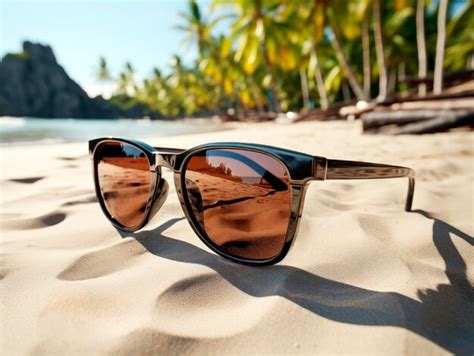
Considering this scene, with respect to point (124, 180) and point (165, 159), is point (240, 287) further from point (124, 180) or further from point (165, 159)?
point (124, 180)

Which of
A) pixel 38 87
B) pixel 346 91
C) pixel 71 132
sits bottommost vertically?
pixel 71 132

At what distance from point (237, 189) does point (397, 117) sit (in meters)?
4.23

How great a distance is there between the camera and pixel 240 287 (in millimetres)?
788

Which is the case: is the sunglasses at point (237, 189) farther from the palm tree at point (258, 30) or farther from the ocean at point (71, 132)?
the palm tree at point (258, 30)

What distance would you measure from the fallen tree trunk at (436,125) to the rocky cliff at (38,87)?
65870 mm

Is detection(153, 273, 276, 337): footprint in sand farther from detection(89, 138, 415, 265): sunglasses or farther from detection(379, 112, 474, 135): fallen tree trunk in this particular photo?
detection(379, 112, 474, 135): fallen tree trunk

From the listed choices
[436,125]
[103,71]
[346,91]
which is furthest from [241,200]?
[103,71]

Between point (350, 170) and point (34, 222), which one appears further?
point (34, 222)

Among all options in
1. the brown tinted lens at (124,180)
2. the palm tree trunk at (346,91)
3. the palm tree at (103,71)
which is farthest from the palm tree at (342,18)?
the palm tree at (103,71)

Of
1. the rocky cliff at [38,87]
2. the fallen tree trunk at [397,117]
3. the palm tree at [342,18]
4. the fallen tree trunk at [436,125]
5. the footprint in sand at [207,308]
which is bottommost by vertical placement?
the footprint in sand at [207,308]

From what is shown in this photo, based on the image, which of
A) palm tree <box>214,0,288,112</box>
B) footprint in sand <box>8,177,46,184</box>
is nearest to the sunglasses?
footprint in sand <box>8,177,46,184</box>

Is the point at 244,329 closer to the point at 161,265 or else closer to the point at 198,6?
the point at 161,265

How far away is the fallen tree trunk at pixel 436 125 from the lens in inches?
148

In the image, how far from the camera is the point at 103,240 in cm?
108
